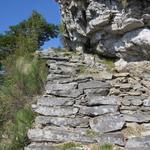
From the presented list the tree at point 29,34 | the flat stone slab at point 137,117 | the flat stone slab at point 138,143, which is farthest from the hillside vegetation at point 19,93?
the flat stone slab at point 138,143

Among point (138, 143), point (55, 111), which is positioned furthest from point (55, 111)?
point (138, 143)

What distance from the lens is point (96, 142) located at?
7.96 metres

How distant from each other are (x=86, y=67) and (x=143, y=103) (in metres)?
3.54

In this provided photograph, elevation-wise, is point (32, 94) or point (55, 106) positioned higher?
point (32, 94)

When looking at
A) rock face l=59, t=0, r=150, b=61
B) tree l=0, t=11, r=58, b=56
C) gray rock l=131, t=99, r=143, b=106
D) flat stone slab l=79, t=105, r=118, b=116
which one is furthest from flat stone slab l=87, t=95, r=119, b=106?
tree l=0, t=11, r=58, b=56

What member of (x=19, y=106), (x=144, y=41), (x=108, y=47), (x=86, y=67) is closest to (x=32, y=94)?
(x=19, y=106)

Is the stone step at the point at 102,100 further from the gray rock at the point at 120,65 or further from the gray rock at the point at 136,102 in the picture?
the gray rock at the point at 120,65

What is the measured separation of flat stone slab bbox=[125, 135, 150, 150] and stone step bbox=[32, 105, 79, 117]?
161 centimetres

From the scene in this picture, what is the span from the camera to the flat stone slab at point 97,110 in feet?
28.8

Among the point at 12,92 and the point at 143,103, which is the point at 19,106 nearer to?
the point at 12,92

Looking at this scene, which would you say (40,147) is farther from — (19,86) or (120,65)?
(120,65)

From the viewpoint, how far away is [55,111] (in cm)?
888

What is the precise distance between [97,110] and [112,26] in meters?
3.60

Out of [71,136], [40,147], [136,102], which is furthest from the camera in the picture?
[136,102]
